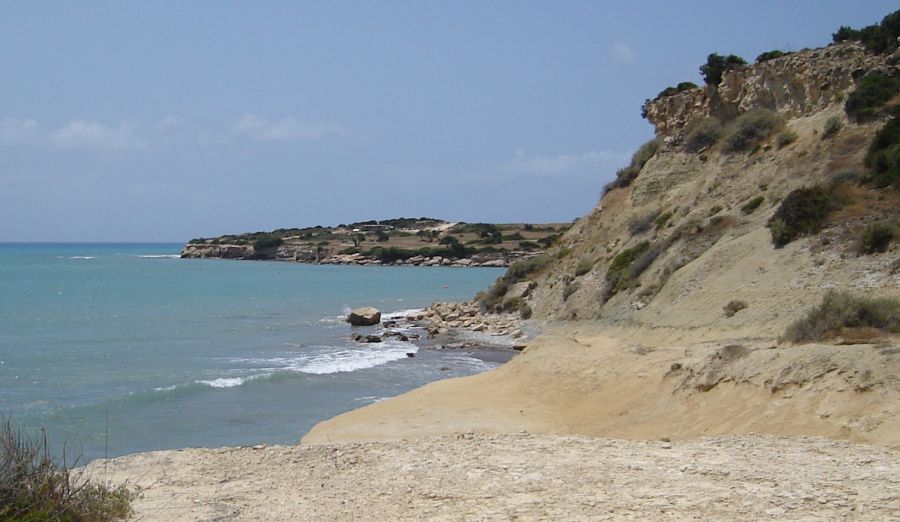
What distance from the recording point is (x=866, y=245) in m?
20.8

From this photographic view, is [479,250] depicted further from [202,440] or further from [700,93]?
[202,440]

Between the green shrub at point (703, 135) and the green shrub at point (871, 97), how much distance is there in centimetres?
923

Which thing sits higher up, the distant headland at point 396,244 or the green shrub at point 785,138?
the green shrub at point 785,138

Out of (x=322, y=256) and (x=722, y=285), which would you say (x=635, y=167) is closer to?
(x=722, y=285)

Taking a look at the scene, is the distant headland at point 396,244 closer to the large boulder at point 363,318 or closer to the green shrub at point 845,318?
the large boulder at point 363,318

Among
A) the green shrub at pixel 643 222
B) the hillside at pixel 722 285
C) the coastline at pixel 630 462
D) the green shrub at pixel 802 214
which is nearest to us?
the coastline at pixel 630 462

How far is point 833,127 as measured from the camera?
1152 inches

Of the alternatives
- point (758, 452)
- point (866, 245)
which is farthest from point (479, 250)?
point (758, 452)

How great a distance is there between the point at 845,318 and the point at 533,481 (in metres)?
8.42

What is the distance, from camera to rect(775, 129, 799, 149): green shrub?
1250 inches

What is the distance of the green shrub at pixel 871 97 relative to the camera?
28688 millimetres

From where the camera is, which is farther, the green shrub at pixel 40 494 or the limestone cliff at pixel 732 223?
the limestone cliff at pixel 732 223

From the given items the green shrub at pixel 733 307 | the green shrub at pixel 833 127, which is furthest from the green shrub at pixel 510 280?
the green shrub at pixel 733 307

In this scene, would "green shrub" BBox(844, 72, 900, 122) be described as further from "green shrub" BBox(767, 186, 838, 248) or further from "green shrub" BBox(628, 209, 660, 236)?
"green shrub" BBox(628, 209, 660, 236)
